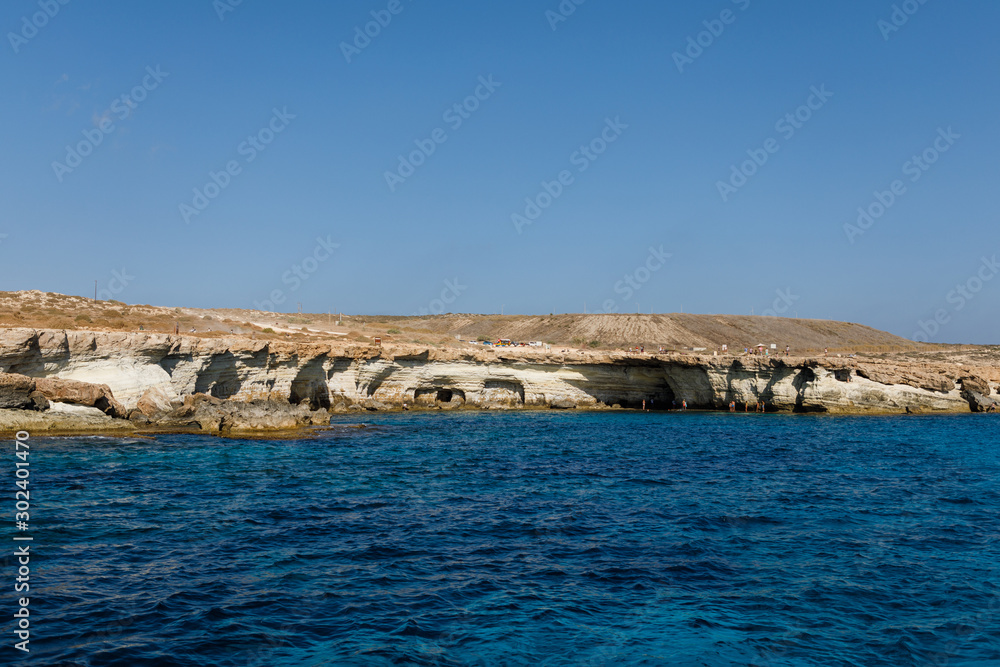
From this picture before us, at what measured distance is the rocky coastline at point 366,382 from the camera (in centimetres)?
2967

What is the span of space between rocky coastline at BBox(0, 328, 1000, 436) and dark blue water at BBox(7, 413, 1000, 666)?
17.9 ft

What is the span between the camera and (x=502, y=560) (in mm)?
13211

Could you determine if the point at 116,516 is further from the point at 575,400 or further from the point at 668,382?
the point at 668,382

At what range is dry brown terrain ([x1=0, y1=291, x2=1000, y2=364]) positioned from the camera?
51500 mm

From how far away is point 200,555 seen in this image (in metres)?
13.2

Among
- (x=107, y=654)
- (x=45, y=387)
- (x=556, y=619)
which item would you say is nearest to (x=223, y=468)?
(x=45, y=387)

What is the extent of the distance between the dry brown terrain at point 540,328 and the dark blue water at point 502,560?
81.4ft

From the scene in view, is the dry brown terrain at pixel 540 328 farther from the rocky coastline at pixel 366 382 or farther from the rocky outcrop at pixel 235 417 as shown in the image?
the rocky outcrop at pixel 235 417

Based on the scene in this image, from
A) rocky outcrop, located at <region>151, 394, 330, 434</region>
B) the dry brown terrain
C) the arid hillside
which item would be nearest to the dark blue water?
rocky outcrop, located at <region>151, 394, 330, 434</region>

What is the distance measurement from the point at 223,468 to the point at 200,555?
9920 mm

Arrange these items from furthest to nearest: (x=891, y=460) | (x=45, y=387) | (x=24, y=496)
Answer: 1. (x=45, y=387)
2. (x=891, y=460)
3. (x=24, y=496)

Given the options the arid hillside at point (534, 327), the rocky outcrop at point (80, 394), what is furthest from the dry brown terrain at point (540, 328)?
the rocky outcrop at point (80, 394)

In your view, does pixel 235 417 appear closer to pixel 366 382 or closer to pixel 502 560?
pixel 366 382

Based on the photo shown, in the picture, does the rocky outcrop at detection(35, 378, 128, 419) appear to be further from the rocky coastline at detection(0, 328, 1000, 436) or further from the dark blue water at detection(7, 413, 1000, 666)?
the dark blue water at detection(7, 413, 1000, 666)
